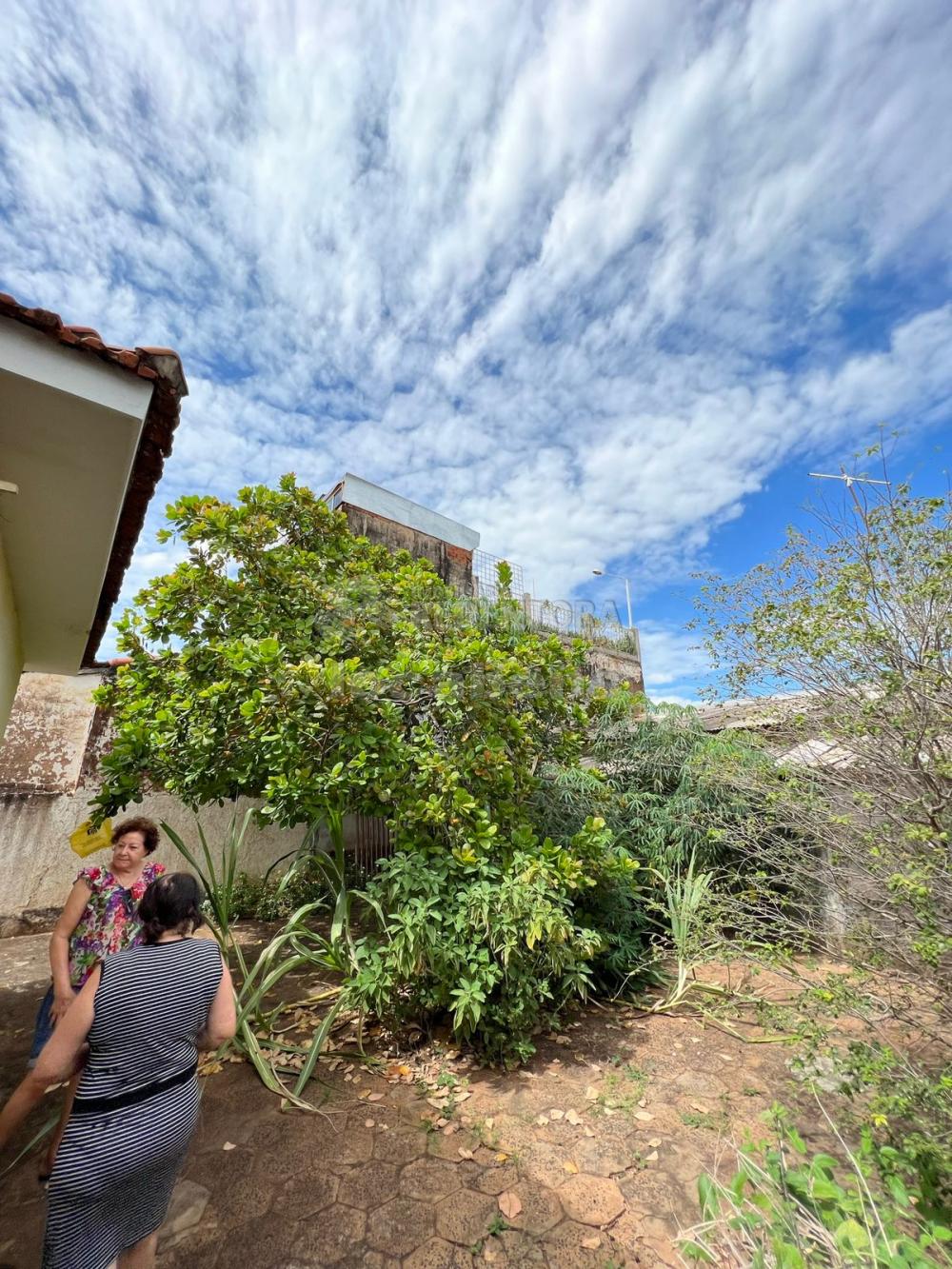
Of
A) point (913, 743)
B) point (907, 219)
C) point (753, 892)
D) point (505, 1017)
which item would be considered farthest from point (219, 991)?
point (907, 219)

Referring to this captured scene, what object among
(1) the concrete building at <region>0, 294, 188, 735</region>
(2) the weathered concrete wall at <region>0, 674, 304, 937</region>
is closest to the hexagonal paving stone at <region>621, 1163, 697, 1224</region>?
(1) the concrete building at <region>0, 294, 188, 735</region>

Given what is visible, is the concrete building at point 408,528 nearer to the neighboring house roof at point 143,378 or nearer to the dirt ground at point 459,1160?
the neighboring house roof at point 143,378

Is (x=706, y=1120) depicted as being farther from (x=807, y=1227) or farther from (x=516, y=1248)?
(x=807, y=1227)

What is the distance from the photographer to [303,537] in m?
5.57

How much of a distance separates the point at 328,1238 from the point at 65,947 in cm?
182

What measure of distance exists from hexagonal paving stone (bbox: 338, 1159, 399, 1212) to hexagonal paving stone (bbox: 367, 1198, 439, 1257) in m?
0.06

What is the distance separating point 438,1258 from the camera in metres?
2.22

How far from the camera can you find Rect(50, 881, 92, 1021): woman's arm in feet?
8.88

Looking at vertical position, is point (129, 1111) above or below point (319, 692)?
below

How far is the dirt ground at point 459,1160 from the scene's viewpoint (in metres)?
2.28

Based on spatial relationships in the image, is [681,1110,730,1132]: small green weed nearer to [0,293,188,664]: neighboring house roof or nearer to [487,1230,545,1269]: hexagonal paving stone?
[487,1230,545,1269]: hexagonal paving stone

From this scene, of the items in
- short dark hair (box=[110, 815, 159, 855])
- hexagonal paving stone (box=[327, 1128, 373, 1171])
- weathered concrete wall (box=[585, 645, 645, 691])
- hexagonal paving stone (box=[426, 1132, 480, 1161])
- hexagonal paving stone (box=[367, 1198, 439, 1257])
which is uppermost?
weathered concrete wall (box=[585, 645, 645, 691])

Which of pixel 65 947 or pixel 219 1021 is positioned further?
pixel 65 947

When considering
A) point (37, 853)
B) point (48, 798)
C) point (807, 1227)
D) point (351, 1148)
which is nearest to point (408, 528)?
point (48, 798)
